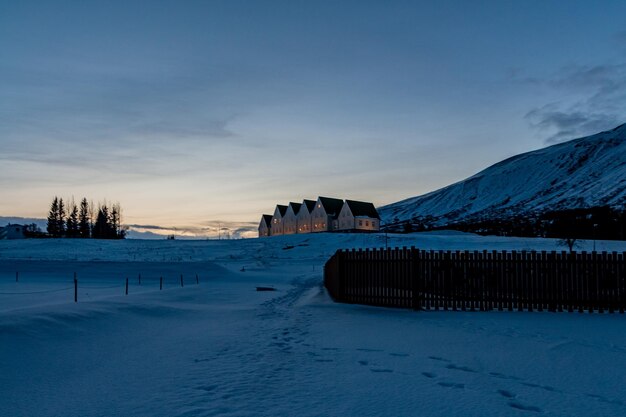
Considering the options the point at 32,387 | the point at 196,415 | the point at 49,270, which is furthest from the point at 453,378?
the point at 49,270

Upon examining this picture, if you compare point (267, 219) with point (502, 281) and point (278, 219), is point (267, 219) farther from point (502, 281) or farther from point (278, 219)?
point (502, 281)

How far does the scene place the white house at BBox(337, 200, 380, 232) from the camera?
94.9 meters

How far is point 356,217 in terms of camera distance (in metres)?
94.9

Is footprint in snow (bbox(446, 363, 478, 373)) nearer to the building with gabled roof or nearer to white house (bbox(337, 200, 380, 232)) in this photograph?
the building with gabled roof

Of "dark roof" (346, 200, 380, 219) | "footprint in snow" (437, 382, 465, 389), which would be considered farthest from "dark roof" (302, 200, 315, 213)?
"footprint in snow" (437, 382, 465, 389)

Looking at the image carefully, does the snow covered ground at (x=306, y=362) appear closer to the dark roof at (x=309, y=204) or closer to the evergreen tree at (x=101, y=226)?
the dark roof at (x=309, y=204)

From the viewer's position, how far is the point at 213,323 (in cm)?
1248

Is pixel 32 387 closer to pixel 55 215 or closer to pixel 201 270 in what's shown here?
pixel 201 270

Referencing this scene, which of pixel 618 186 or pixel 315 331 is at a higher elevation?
pixel 618 186

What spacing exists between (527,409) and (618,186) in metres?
222

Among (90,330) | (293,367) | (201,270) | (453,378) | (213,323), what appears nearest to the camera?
(453,378)

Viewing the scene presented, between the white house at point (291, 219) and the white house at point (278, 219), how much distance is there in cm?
150

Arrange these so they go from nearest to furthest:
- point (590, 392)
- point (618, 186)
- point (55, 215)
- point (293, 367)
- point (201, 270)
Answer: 1. point (590, 392)
2. point (293, 367)
3. point (201, 270)
4. point (55, 215)
5. point (618, 186)

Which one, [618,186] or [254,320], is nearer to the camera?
[254,320]
